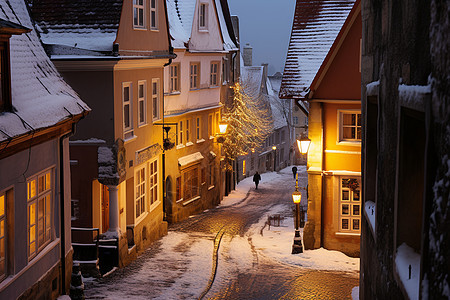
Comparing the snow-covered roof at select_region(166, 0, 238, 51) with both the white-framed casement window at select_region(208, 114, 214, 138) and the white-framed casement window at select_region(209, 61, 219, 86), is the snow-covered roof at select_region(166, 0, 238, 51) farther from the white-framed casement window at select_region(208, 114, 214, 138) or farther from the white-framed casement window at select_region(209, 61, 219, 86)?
the white-framed casement window at select_region(208, 114, 214, 138)

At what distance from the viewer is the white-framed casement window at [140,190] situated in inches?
761

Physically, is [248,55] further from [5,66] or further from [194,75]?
[5,66]

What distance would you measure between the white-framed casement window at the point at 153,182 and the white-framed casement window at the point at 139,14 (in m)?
4.56

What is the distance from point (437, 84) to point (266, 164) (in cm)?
5578

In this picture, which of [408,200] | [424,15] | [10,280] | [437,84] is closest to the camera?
[437,84]

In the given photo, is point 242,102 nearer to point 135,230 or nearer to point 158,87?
point 158,87

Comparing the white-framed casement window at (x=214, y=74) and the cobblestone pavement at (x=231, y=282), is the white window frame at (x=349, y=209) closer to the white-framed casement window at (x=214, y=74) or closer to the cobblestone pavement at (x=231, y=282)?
the cobblestone pavement at (x=231, y=282)

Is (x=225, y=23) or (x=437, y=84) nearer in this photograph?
(x=437, y=84)

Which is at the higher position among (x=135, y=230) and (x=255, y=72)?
(x=255, y=72)

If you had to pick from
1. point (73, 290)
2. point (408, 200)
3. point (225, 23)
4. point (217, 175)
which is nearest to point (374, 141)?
point (408, 200)

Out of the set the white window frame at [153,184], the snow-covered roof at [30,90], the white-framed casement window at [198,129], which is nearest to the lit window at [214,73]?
the white-framed casement window at [198,129]

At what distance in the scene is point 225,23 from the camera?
37344 mm

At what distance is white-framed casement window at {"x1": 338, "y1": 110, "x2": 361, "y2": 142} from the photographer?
18.8m

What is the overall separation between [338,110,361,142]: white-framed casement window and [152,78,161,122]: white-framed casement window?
6.19 metres
